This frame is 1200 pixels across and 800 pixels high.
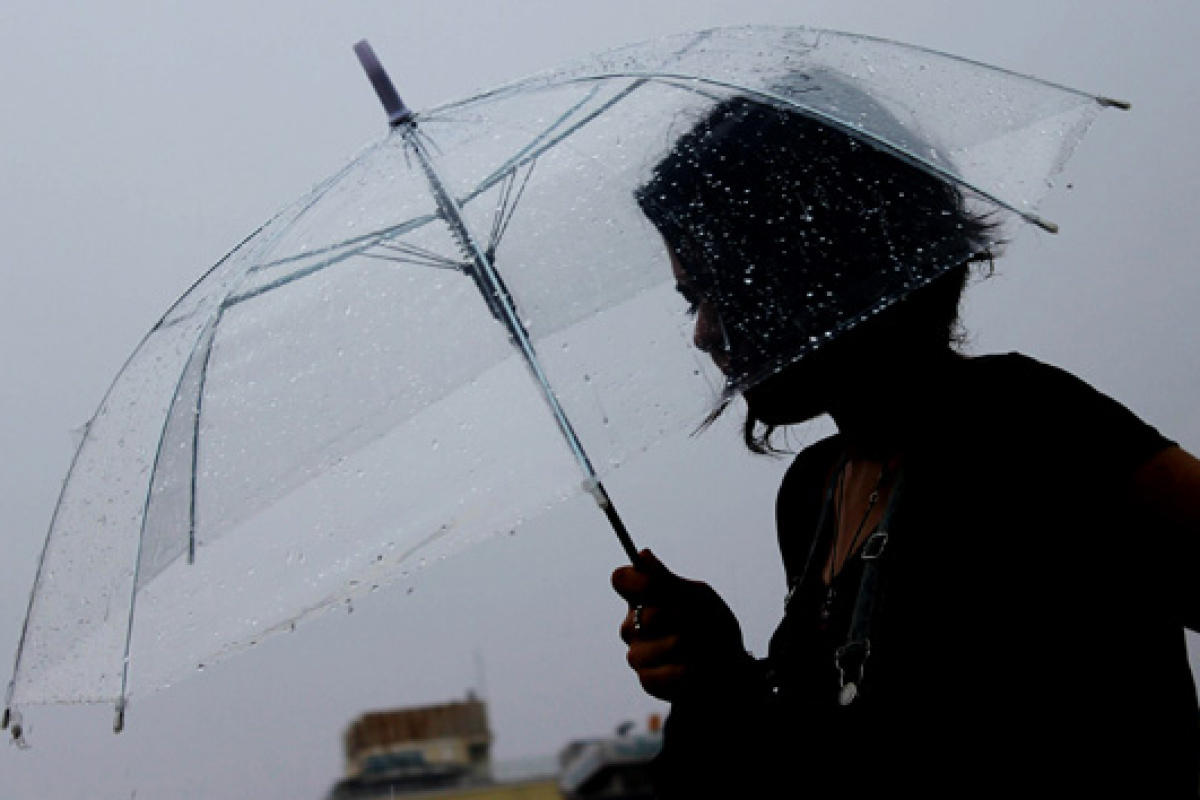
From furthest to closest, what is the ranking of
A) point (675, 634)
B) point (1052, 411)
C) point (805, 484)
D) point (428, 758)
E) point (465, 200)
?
point (428, 758) → point (805, 484) → point (465, 200) → point (675, 634) → point (1052, 411)

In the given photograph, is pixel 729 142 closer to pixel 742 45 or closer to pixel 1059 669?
pixel 742 45

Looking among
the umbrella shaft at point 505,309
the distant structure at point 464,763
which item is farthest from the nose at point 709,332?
the distant structure at point 464,763

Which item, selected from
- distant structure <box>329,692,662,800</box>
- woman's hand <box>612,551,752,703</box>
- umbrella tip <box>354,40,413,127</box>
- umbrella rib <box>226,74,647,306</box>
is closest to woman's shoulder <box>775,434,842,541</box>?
woman's hand <box>612,551,752,703</box>

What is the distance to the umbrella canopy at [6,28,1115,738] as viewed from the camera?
1384mm

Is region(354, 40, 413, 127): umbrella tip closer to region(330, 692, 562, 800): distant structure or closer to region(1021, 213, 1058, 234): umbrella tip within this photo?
region(1021, 213, 1058, 234): umbrella tip

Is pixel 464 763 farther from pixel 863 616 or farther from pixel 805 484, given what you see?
pixel 863 616

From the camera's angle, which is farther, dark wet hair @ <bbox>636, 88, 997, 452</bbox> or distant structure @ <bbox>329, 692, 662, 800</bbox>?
distant structure @ <bbox>329, 692, 662, 800</bbox>

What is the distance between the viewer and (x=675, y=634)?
1.34m

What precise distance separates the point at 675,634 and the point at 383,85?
56 centimetres

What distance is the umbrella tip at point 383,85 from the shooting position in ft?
4.67

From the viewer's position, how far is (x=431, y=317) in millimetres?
1441

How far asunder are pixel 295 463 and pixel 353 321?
0.14 metres

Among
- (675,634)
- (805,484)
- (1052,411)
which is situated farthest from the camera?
(805,484)

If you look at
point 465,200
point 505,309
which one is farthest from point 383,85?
point 505,309
